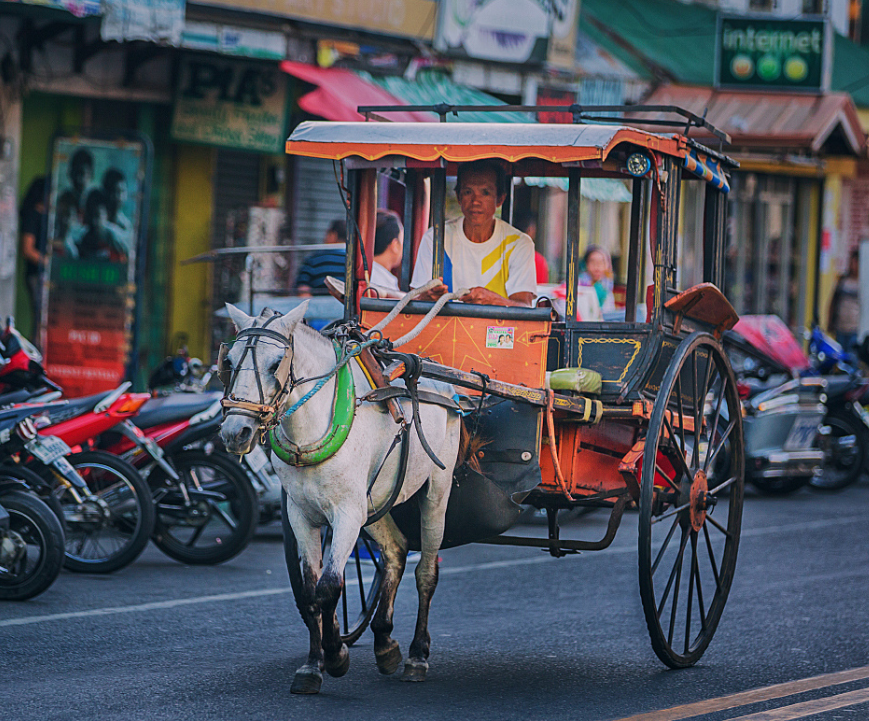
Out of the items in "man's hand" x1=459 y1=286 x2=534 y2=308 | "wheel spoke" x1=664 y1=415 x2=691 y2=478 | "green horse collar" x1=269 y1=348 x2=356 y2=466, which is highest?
"man's hand" x1=459 y1=286 x2=534 y2=308

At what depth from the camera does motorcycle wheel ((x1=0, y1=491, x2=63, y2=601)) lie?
23.9ft

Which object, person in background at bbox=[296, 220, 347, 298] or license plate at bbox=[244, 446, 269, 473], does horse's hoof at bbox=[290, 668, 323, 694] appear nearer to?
license plate at bbox=[244, 446, 269, 473]

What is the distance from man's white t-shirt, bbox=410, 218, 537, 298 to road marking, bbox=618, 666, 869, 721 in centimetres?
210

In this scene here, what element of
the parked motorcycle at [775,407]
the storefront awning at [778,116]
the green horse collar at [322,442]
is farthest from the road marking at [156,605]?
the storefront awning at [778,116]

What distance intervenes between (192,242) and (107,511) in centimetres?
686

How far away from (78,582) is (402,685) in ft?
9.64

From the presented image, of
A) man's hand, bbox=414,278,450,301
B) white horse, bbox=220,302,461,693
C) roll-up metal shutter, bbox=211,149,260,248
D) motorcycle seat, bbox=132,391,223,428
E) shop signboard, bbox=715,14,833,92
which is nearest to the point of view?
white horse, bbox=220,302,461,693

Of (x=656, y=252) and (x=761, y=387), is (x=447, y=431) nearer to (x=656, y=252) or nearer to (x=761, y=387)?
(x=656, y=252)

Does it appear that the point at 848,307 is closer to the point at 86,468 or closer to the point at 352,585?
the point at 352,585

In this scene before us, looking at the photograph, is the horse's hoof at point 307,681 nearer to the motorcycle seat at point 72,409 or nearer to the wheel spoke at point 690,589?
the wheel spoke at point 690,589

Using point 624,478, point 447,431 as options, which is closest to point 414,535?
point 447,431

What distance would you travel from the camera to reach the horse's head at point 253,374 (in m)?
4.94

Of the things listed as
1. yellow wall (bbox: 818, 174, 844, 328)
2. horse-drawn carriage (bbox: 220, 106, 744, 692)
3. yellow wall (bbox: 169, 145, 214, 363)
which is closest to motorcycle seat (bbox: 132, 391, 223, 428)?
horse-drawn carriage (bbox: 220, 106, 744, 692)

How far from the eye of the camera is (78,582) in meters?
8.06
